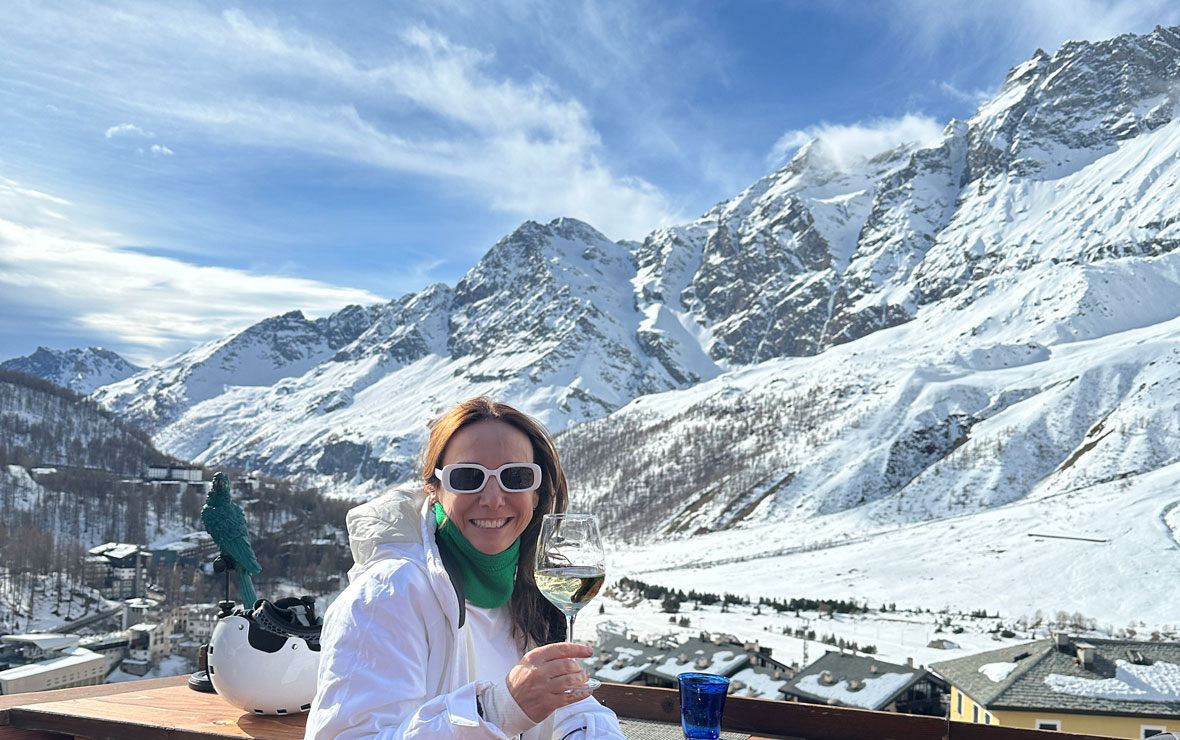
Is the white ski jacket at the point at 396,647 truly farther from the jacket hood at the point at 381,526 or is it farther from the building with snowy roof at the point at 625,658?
the building with snowy roof at the point at 625,658

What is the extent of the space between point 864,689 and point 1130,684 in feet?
28.4

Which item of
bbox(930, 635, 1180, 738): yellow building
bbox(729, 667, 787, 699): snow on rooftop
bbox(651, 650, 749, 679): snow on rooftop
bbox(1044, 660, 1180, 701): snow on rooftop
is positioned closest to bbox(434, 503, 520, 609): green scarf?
bbox(930, 635, 1180, 738): yellow building

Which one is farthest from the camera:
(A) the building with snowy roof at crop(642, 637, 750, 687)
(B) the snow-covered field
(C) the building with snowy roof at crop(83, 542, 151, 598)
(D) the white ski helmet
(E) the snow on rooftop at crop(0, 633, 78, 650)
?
(C) the building with snowy roof at crop(83, 542, 151, 598)

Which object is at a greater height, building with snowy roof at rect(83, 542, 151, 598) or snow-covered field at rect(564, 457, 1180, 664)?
snow-covered field at rect(564, 457, 1180, 664)

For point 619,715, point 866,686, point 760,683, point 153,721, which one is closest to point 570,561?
point 619,715

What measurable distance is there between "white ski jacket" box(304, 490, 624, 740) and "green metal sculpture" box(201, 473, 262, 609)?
211 cm

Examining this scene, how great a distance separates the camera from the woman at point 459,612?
164 cm

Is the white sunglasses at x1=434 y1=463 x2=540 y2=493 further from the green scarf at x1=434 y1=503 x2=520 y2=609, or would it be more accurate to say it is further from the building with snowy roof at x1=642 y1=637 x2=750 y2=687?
the building with snowy roof at x1=642 y1=637 x2=750 y2=687

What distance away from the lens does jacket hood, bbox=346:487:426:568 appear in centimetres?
200

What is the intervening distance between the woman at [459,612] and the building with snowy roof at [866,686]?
86.9ft

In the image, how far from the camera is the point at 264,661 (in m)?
3.15

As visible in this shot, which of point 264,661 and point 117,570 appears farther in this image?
point 117,570

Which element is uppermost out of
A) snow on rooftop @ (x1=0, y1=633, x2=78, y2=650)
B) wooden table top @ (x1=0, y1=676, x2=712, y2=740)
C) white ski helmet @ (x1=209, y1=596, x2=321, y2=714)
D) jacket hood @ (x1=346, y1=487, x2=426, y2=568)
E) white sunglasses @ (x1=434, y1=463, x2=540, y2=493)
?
white sunglasses @ (x1=434, y1=463, x2=540, y2=493)

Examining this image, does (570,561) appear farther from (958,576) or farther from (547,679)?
(958,576)
